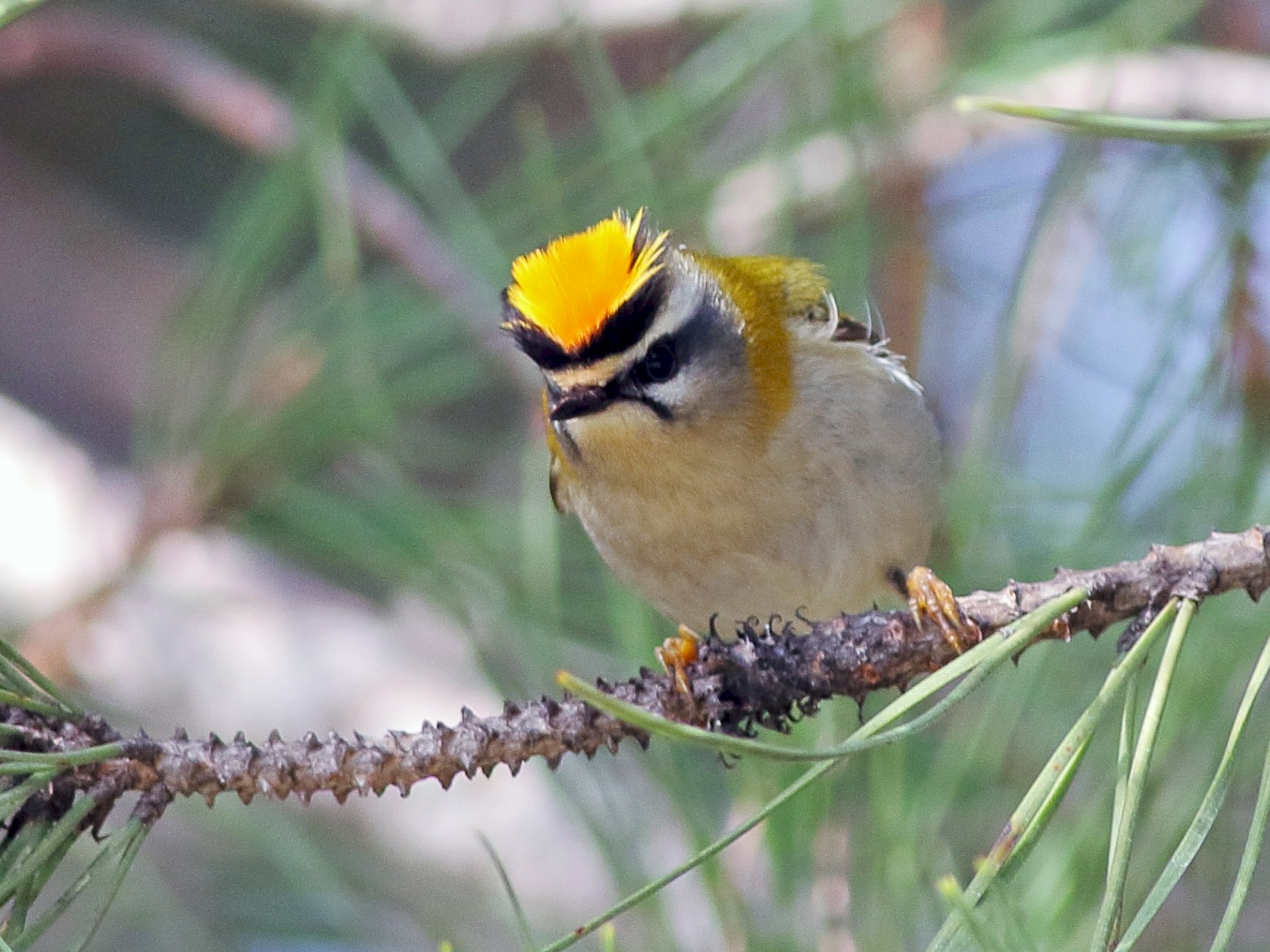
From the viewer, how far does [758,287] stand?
1845mm

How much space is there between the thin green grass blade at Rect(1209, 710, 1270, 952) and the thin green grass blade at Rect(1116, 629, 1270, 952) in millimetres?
20

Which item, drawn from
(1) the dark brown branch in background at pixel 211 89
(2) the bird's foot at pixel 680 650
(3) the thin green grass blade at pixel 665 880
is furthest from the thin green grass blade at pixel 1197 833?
(1) the dark brown branch in background at pixel 211 89

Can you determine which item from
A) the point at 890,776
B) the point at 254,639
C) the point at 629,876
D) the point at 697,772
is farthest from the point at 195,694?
the point at 890,776

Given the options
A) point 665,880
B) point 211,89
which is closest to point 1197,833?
point 665,880

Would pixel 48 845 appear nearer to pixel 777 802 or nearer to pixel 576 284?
pixel 777 802

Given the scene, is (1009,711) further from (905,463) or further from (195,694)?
(195,694)

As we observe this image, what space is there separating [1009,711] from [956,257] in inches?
39.8

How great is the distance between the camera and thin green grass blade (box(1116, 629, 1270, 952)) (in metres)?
0.72

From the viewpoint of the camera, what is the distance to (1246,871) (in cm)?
72

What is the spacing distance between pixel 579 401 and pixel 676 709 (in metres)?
0.53

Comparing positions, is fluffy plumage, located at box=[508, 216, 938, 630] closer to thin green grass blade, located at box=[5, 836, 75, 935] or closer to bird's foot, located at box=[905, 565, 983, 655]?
bird's foot, located at box=[905, 565, 983, 655]

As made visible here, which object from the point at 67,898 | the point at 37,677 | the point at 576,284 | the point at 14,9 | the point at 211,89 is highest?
the point at 211,89

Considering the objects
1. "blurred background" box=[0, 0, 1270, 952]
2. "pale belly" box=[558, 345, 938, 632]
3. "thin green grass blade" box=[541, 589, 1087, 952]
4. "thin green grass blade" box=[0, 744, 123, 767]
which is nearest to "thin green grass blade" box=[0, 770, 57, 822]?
"thin green grass blade" box=[0, 744, 123, 767]

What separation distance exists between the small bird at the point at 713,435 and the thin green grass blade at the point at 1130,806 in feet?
2.04
